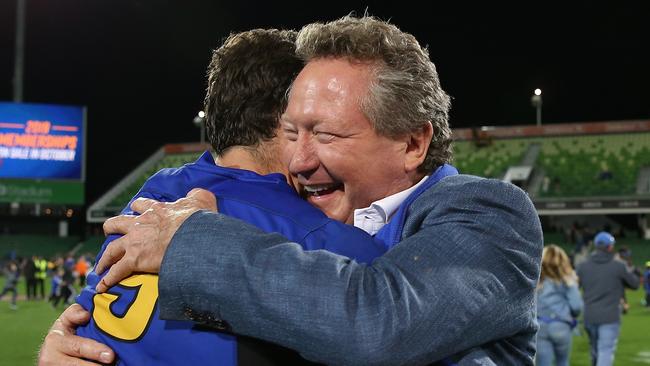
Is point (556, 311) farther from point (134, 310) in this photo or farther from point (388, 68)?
point (134, 310)

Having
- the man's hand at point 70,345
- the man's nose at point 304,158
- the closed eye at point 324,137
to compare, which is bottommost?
the man's hand at point 70,345

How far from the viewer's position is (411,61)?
1774 mm

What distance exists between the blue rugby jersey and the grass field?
9.38 meters

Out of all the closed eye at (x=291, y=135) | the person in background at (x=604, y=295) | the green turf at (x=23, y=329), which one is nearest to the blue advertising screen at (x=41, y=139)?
the green turf at (x=23, y=329)

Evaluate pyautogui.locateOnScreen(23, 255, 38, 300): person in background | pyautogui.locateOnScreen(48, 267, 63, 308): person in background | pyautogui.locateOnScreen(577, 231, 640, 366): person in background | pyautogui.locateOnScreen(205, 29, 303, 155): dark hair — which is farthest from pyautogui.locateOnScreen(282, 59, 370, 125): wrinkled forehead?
pyautogui.locateOnScreen(23, 255, 38, 300): person in background

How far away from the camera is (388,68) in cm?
174

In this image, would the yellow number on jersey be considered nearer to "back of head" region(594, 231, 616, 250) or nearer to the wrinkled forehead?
the wrinkled forehead

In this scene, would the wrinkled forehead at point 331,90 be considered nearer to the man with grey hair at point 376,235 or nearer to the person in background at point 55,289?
the man with grey hair at point 376,235

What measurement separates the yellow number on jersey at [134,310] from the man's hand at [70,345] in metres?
0.07

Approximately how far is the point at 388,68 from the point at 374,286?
58 centimetres

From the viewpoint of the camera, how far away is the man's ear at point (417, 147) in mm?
1816

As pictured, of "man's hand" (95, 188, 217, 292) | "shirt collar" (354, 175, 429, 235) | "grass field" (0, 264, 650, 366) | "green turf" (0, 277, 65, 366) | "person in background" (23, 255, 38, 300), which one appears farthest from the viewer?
"person in background" (23, 255, 38, 300)

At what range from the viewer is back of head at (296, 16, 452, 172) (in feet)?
5.66

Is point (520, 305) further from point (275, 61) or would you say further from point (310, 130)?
point (275, 61)
